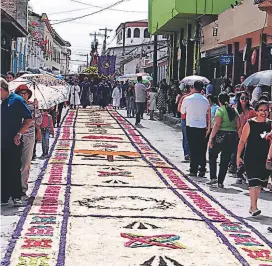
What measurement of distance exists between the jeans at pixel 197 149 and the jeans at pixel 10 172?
13.8ft

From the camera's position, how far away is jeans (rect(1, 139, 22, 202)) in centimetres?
849

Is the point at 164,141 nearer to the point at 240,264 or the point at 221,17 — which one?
the point at 221,17

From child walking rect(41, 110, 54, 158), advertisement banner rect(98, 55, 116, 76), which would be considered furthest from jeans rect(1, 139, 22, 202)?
advertisement banner rect(98, 55, 116, 76)

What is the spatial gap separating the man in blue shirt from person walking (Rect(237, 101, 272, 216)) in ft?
9.69

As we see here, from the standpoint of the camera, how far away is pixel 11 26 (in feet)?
81.8

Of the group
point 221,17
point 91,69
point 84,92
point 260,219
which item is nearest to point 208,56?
point 221,17

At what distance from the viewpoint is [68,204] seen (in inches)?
339

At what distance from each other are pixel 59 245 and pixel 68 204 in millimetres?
2059

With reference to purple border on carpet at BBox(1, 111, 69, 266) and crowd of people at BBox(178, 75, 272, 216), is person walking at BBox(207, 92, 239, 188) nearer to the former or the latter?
crowd of people at BBox(178, 75, 272, 216)

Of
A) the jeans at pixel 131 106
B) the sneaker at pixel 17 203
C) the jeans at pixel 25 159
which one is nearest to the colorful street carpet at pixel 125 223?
the sneaker at pixel 17 203

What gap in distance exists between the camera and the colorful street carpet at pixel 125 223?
20.7ft

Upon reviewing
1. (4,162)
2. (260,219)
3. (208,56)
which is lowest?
(260,219)

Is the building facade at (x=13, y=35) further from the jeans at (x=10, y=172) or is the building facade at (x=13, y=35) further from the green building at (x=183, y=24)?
the jeans at (x=10, y=172)

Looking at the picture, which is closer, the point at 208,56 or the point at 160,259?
the point at 160,259
